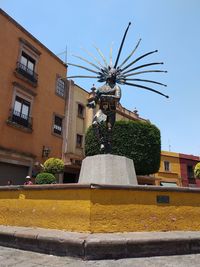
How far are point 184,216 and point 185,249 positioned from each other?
1.36 m

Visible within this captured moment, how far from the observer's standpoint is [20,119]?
19.8m

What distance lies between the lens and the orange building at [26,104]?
1864 cm

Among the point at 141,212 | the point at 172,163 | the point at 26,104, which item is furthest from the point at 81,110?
the point at 141,212

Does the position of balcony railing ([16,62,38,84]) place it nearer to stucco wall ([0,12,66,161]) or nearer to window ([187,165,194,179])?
stucco wall ([0,12,66,161])

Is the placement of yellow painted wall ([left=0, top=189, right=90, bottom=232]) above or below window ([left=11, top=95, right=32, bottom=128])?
below

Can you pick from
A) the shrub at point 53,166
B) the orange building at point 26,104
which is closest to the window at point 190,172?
the orange building at point 26,104

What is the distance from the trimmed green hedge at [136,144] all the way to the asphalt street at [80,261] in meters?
18.3

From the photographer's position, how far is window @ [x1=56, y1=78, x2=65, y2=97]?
2477 cm

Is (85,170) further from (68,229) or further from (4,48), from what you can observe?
(4,48)

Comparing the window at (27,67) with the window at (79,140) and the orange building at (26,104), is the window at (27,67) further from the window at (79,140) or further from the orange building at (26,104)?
the window at (79,140)

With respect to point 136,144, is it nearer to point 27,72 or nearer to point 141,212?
point 27,72

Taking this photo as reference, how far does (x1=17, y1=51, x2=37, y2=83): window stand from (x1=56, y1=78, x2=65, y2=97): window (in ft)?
10.5

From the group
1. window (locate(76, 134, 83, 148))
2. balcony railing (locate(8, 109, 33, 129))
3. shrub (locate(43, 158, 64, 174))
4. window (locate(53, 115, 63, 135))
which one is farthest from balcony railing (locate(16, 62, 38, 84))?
shrub (locate(43, 158, 64, 174))

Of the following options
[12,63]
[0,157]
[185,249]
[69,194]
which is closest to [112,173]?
[69,194]
